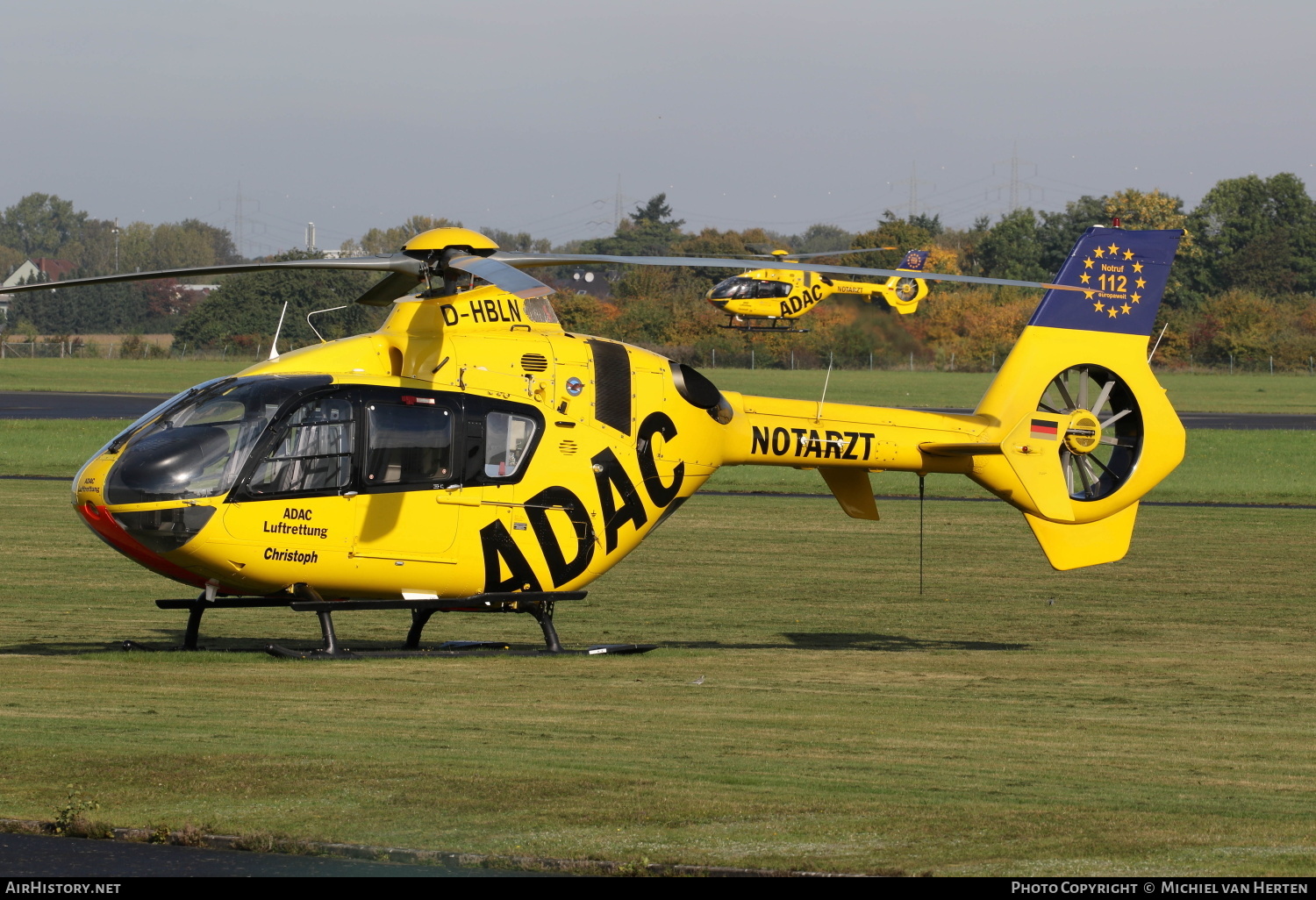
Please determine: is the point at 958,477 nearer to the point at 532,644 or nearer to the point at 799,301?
the point at 532,644

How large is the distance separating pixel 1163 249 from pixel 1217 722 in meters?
7.48

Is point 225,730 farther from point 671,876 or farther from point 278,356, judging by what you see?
point 278,356

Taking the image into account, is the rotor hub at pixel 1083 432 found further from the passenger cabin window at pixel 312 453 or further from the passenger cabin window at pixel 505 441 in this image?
the passenger cabin window at pixel 312 453

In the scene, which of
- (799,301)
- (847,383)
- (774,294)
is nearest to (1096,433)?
(774,294)

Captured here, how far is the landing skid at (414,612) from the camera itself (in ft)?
45.4

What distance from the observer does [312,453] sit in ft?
44.7

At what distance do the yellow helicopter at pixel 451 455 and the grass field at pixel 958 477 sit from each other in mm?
19411

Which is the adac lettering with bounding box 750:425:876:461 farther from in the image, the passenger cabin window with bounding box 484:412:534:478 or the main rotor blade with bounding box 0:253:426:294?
the main rotor blade with bounding box 0:253:426:294

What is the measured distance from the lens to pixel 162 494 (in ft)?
42.9

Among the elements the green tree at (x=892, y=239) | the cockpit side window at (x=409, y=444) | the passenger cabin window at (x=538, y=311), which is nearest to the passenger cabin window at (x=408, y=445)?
the cockpit side window at (x=409, y=444)

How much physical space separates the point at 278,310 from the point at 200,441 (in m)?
77.3

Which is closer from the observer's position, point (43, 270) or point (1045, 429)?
point (1045, 429)

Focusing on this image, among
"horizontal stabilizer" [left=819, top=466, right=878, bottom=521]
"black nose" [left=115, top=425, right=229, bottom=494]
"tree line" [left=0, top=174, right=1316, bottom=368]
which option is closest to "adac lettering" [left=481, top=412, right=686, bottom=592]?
"horizontal stabilizer" [left=819, top=466, right=878, bottom=521]

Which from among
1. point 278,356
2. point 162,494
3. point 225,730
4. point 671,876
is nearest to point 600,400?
point 278,356
